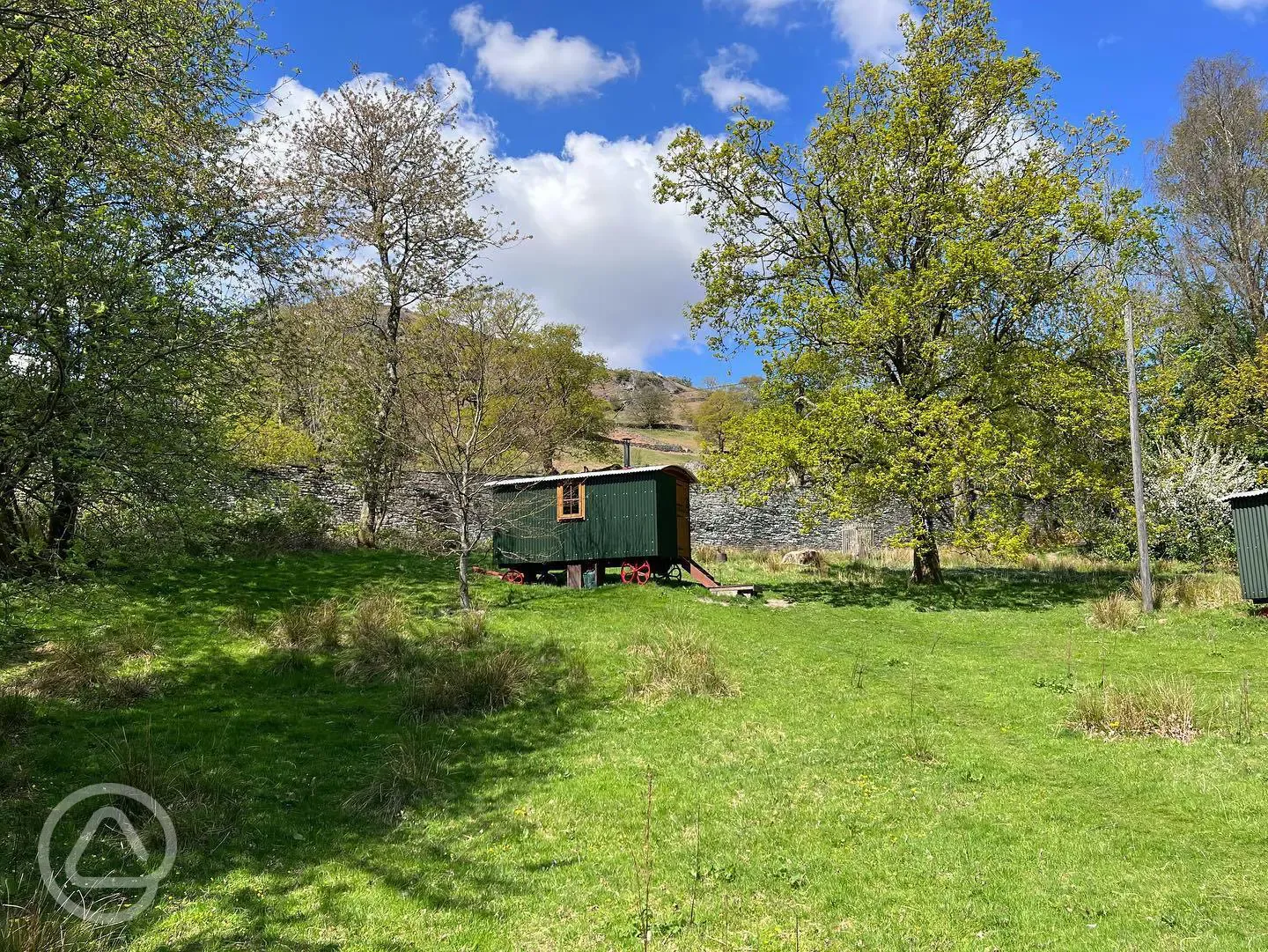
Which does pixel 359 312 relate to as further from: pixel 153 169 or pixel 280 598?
pixel 153 169

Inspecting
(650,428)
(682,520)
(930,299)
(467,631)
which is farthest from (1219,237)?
(650,428)

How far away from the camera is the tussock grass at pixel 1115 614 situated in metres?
15.4

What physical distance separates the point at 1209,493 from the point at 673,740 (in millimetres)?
24239

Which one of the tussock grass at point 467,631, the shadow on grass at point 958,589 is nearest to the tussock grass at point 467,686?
the tussock grass at point 467,631

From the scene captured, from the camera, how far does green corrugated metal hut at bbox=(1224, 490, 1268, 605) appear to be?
51.1 feet

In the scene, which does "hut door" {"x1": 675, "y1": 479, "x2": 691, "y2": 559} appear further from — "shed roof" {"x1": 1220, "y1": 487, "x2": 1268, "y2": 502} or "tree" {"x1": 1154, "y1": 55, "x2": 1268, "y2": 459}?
"tree" {"x1": 1154, "y1": 55, "x2": 1268, "y2": 459}

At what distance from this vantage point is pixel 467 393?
16750 mm

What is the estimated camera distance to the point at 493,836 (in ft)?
21.5

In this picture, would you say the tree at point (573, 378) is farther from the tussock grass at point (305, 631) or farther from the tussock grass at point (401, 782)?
the tussock grass at point (401, 782)

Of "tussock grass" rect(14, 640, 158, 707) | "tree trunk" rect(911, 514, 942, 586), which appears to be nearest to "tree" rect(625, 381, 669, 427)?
"tree trunk" rect(911, 514, 942, 586)

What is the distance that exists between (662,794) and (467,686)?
3915 mm

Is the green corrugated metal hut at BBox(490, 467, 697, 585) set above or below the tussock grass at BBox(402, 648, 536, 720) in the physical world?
above

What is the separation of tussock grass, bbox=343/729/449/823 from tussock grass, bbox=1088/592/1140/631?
14.6 m

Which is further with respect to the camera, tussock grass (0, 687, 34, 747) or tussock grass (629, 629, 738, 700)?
tussock grass (629, 629, 738, 700)
